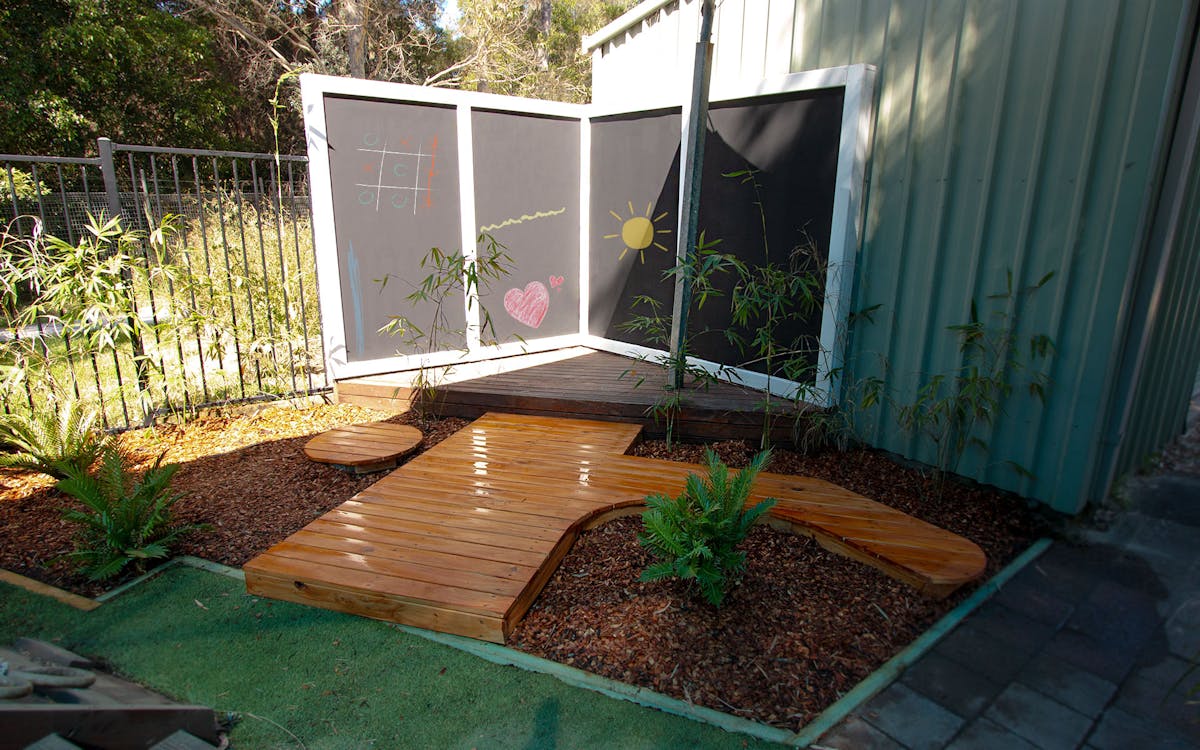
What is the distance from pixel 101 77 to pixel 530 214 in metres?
13.0

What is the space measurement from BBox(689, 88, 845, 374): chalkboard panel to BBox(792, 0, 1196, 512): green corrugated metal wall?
0.82 feet

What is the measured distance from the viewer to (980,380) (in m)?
2.88

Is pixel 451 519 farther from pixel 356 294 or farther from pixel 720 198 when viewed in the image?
pixel 720 198

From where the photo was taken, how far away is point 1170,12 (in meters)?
2.32

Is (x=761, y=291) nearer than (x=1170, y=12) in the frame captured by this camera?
No

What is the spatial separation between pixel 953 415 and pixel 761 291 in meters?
1.13

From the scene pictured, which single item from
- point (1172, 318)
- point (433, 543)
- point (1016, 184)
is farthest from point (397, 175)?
point (1172, 318)

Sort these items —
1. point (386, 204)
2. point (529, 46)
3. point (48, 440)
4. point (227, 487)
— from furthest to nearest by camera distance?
point (529, 46) → point (386, 204) → point (227, 487) → point (48, 440)

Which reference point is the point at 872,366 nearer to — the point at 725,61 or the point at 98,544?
the point at 725,61

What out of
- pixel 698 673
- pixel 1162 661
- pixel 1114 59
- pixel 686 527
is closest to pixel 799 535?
pixel 686 527

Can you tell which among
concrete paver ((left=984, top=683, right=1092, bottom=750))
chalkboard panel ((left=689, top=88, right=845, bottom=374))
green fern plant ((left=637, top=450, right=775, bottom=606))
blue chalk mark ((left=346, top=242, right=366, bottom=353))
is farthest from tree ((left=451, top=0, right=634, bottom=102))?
concrete paver ((left=984, top=683, right=1092, bottom=750))

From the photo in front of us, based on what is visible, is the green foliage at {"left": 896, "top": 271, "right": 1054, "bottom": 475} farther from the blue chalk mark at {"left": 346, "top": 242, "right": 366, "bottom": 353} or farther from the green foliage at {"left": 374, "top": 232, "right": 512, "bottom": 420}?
the blue chalk mark at {"left": 346, "top": 242, "right": 366, "bottom": 353}

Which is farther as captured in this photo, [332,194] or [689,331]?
[689,331]

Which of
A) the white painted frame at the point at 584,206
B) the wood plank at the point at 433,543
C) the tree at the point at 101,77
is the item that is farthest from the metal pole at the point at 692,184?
the tree at the point at 101,77
